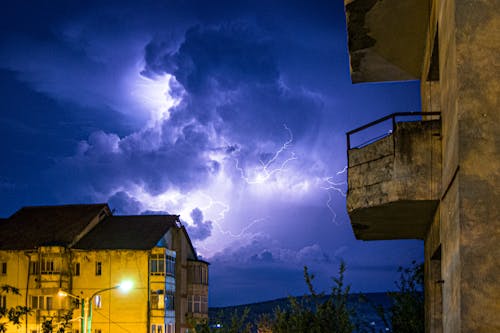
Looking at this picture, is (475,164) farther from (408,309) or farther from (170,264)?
(170,264)

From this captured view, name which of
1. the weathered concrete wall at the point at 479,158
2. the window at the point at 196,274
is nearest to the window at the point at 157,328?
the window at the point at 196,274

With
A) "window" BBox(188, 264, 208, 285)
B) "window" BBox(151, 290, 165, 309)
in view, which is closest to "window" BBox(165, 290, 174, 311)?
"window" BBox(151, 290, 165, 309)

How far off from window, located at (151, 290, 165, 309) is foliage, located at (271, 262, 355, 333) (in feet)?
120

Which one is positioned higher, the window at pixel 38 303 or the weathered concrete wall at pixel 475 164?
the weathered concrete wall at pixel 475 164

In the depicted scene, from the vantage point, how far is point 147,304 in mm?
51844

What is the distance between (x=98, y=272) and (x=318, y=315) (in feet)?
130

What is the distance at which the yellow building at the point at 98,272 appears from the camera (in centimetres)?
5188

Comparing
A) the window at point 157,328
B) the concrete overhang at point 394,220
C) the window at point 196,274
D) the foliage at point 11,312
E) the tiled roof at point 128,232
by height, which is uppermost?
the tiled roof at point 128,232

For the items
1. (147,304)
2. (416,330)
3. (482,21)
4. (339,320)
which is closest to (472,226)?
(482,21)

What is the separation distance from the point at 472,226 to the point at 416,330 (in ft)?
31.0

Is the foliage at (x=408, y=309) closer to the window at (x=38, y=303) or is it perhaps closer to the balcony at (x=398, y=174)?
the balcony at (x=398, y=174)

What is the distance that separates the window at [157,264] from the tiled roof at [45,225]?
6.43 m

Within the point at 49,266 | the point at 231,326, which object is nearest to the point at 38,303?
the point at 49,266

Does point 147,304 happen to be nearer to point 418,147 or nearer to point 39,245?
point 39,245
